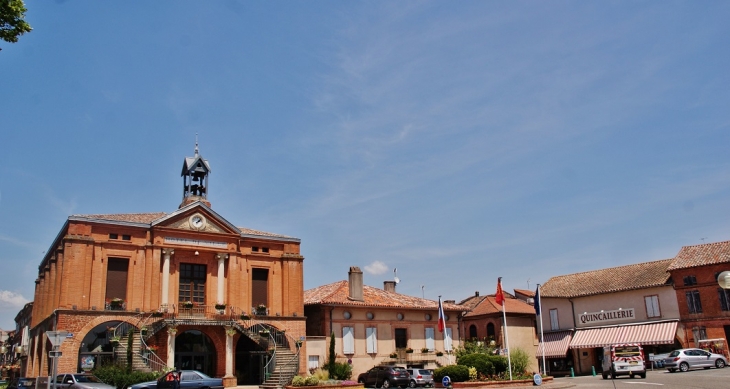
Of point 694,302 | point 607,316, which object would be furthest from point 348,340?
point 694,302

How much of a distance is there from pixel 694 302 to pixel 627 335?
522cm

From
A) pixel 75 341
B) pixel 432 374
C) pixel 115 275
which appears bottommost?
pixel 432 374

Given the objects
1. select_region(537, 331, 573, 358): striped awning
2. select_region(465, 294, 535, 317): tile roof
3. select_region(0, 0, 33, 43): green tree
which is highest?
select_region(0, 0, 33, 43): green tree

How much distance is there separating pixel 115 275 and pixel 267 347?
9.53 meters

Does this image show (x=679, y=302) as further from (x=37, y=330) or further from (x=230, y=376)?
(x=37, y=330)

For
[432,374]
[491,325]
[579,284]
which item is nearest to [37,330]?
[432,374]

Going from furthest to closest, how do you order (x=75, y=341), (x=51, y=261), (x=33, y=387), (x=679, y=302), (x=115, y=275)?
(x=679, y=302)
(x=51, y=261)
(x=115, y=275)
(x=75, y=341)
(x=33, y=387)

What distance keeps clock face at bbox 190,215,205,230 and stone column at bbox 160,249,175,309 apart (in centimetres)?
203

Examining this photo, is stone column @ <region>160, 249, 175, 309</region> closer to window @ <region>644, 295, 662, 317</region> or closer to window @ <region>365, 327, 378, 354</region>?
window @ <region>365, 327, 378, 354</region>

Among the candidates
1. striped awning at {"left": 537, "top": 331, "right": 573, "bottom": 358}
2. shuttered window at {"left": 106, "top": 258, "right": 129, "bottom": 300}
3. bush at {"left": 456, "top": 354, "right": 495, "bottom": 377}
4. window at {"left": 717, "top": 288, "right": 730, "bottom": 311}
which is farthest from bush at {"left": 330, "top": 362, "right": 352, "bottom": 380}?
window at {"left": 717, "top": 288, "right": 730, "bottom": 311}

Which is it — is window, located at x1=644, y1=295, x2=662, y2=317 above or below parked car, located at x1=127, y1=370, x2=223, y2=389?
above

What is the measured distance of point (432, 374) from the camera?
1378 inches

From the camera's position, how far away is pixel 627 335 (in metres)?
45.0

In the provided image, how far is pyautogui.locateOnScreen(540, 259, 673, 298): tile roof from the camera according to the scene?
46.1m
